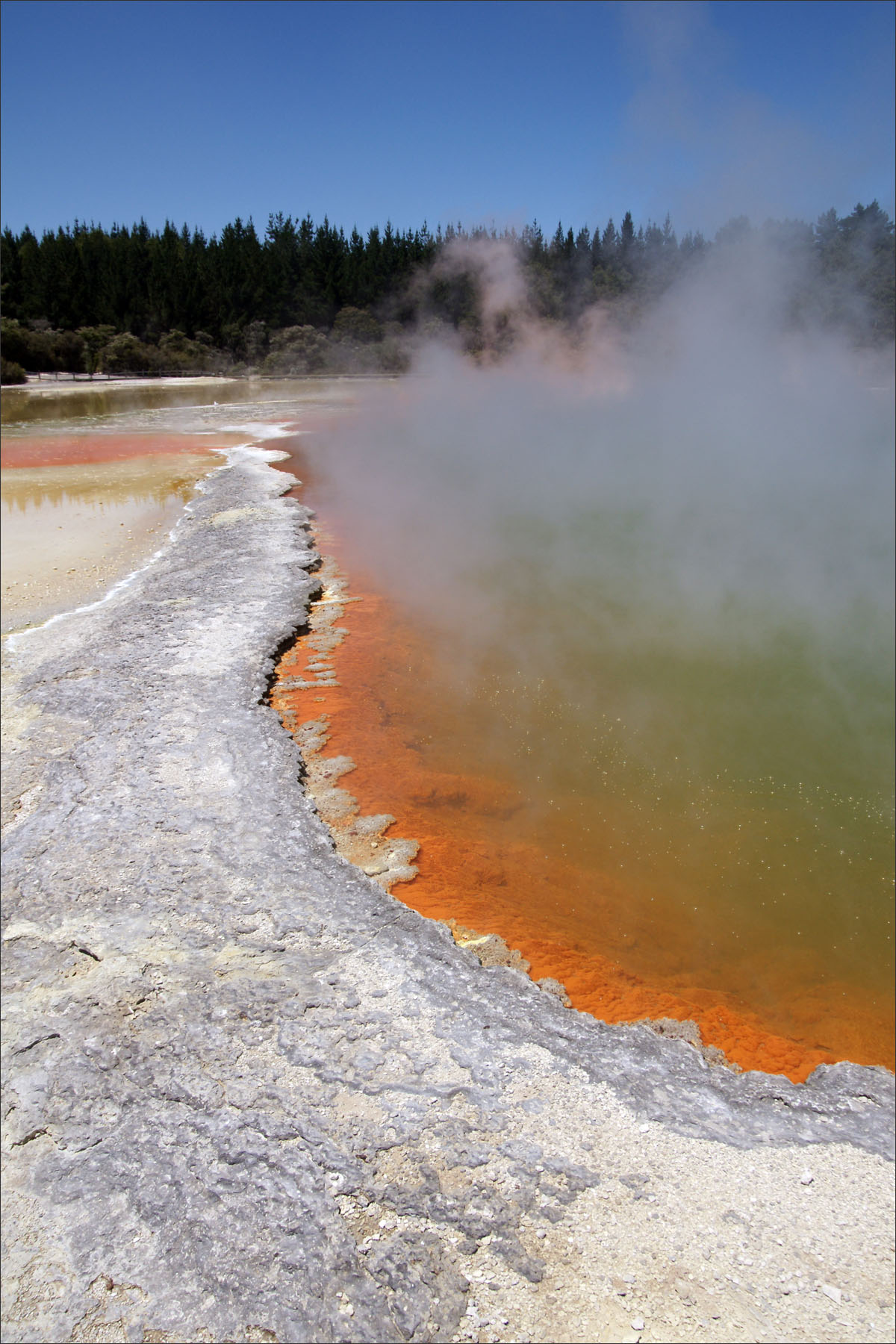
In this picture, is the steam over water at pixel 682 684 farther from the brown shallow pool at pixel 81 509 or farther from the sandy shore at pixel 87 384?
the sandy shore at pixel 87 384

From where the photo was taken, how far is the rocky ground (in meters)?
1.67

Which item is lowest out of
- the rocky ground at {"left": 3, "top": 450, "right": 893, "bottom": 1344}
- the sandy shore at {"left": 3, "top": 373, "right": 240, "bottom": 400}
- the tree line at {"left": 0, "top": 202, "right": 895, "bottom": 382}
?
the rocky ground at {"left": 3, "top": 450, "right": 893, "bottom": 1344}

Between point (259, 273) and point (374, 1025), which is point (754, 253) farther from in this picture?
point (259, 273)

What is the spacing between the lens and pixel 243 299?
37.2 metres

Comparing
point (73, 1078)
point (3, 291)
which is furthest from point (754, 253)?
point (3, 291)

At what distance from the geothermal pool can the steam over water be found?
16 mm

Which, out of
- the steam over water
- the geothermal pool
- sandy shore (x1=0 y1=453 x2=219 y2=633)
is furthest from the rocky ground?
sandy shore (x1=0 y1=453 x2=219 y2=633)

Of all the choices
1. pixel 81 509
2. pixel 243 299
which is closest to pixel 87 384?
pixel 243 299

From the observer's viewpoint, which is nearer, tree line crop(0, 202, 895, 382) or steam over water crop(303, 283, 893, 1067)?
steam over water crop(303, 283, 893, 1067)

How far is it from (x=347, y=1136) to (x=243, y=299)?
4085 centimetres

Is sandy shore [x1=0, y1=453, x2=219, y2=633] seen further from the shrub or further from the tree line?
the shrub

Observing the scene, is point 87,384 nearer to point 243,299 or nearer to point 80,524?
point 243,299

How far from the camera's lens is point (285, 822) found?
3.24 meters

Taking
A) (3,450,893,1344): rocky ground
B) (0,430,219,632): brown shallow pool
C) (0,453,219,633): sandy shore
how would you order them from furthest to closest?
(0,430,219,632): brown shallow pool, (0,453,219,633): sandy shore, (3,450,893,1344): rocky ground
